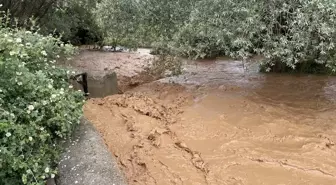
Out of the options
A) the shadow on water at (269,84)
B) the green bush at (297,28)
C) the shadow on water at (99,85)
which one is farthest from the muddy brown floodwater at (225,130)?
the green bush at (297,28)

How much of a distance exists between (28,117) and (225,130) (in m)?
3.21

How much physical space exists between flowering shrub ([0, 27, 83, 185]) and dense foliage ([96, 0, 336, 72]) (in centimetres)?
330

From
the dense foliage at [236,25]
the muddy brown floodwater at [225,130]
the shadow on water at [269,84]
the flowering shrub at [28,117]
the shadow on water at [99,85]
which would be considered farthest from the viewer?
the shadow on water at [99,85]

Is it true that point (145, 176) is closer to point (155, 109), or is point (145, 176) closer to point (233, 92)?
point (155, 109)

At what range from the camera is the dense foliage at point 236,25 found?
6387 mm

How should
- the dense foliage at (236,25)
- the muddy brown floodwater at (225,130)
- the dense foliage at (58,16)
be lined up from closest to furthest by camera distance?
the muddy brown floodwater at (225,130) → the dense foliage at (236,25) → the dense foliage at (58,16)

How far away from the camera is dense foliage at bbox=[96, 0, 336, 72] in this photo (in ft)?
21.0

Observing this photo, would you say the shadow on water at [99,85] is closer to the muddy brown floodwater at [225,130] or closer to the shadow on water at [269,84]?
the muddy brown floodwater at [225,130]

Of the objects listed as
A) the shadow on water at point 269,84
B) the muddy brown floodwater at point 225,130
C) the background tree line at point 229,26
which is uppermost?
the background tree line at point 229,26

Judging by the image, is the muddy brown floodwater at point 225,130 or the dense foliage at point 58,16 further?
the dense foliage at point 58,16

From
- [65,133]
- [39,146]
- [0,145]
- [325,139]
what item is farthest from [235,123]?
[0,145]

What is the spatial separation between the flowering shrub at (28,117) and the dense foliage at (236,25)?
10.8 feet

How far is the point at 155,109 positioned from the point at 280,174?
3.03m

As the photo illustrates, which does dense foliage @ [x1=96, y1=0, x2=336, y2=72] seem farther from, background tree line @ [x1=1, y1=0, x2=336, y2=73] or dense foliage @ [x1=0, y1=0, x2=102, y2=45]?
dense foliage @ [x1=0, y1=0, x2=102, y2=45]
